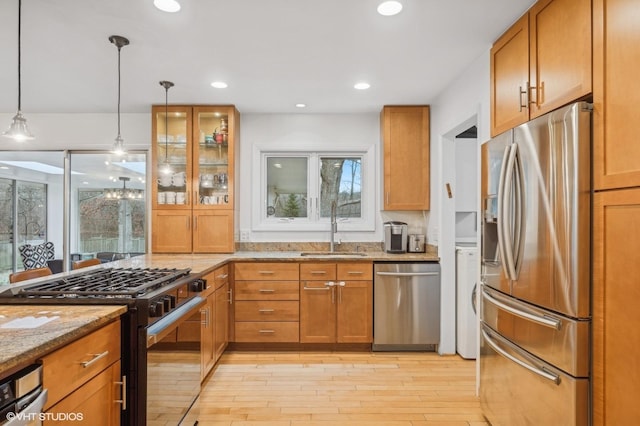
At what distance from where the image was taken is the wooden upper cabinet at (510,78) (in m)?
1.97

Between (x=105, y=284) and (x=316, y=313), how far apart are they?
6.55ft

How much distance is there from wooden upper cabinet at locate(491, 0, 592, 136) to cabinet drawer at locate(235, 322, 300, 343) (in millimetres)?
2427

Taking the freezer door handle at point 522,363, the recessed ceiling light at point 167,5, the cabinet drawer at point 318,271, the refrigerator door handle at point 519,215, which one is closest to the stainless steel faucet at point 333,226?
the cabinet drawer at point 318,271

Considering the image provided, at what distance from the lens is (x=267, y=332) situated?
3.45 meters

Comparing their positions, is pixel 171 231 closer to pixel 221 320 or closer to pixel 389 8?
pixel 221 320

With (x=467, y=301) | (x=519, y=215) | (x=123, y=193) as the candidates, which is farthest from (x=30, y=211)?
(x=519, y=215)

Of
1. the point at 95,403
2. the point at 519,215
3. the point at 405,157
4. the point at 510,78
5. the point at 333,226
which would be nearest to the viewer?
the point at 95,403

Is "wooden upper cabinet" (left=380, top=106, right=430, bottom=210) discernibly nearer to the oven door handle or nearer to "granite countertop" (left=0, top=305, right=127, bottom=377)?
the oven door handle

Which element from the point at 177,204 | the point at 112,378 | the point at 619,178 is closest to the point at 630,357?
the point at 619,178

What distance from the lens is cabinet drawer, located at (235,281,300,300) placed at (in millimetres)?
3451

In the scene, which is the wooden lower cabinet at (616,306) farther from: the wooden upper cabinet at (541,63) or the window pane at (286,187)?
the window pane at (286,187)

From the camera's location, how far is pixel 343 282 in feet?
11.3

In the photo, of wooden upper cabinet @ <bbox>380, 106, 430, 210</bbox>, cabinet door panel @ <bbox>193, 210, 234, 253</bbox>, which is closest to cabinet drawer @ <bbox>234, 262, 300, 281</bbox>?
cabinet door panel @ <bbox>193, 210, 234, 253</bbox>

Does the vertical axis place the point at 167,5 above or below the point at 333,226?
above
